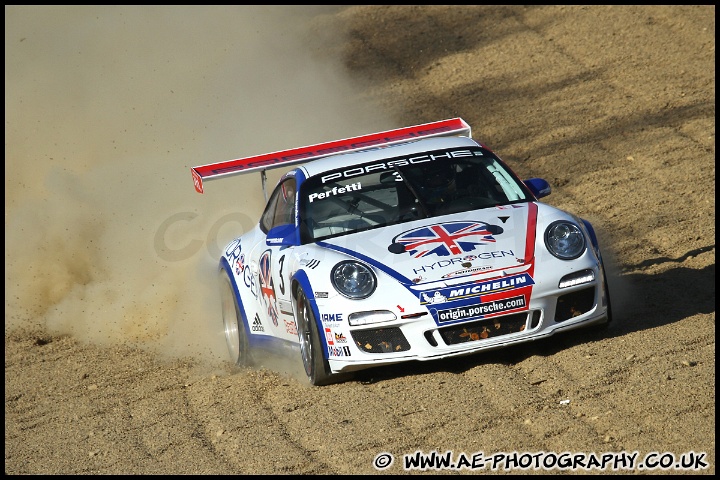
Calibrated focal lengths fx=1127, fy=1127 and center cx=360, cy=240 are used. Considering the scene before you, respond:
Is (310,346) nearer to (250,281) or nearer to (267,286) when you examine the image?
(267,286)

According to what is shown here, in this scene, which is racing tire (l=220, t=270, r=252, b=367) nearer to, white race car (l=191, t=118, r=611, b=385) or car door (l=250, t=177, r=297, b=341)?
white race car (l=191, t=118, r=611, b=385)

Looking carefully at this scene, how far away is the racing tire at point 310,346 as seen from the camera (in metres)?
7.06

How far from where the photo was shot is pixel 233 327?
30.1 ft

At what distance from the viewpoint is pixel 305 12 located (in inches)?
890

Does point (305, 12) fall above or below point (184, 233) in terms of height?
above

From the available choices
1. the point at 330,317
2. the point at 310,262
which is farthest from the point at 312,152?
the point at 330,317

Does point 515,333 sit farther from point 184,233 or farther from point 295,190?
point 184,233

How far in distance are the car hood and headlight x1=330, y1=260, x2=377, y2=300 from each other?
0.09 metres

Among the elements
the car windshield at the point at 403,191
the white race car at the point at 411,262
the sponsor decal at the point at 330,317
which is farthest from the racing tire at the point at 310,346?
the car windshield at the point at 403,191

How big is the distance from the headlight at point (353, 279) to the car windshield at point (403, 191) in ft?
2.14

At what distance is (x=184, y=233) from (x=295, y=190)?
16.5ft

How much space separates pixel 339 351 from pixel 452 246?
0.97 metres

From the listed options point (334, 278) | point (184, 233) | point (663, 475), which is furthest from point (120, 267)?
point (663, 475)

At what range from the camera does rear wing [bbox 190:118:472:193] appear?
841cm
